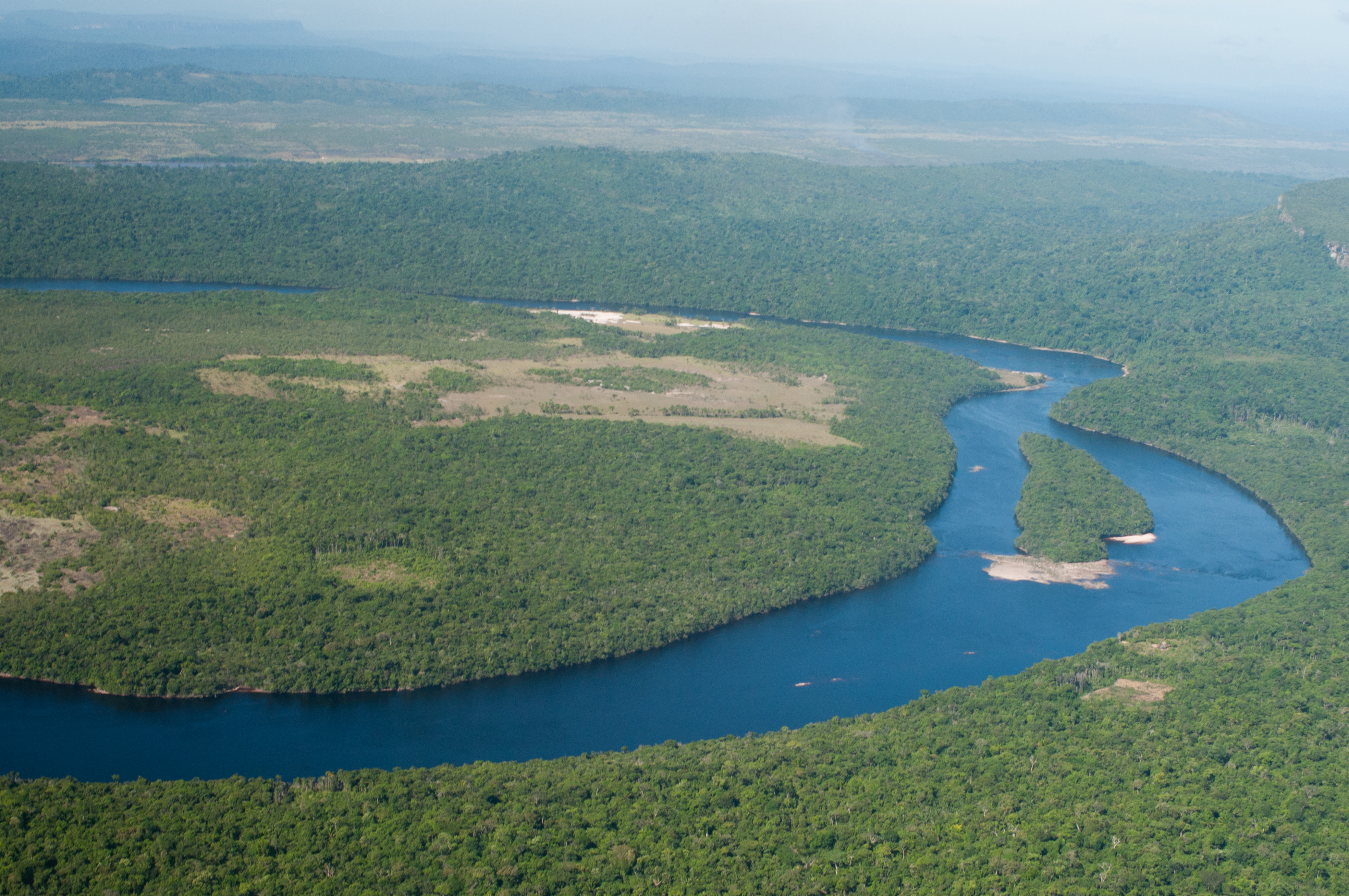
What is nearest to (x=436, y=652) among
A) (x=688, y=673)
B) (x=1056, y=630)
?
(x=688, y=673)

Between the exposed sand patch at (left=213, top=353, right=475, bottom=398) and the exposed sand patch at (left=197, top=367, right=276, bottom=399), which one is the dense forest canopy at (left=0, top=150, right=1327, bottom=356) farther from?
the exposed sand patch at (left=197, top=367, right=276, bottom=399)

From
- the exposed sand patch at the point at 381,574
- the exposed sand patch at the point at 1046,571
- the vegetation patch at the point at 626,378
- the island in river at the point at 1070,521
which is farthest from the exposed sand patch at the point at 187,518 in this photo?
the island in river at the point at 1070,521

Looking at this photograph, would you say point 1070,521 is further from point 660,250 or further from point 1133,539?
point 660,250

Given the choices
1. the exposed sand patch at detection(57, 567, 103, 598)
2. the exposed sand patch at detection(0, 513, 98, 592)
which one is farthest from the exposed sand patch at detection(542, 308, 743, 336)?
the exposed sand patch at detection(57, 567, 103, 598)

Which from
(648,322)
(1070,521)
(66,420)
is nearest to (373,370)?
(66,420)

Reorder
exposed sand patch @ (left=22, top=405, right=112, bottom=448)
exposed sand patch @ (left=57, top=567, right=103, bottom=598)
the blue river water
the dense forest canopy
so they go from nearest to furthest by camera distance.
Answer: the blue river water
exposed sand patch @ (left=57, top=567, right=103, bottom=598)
exposed sand patch @ (left=22, top=405, right=112, bottom=448)
the dense forest canopy

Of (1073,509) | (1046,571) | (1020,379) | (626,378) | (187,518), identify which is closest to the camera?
(187,518)
